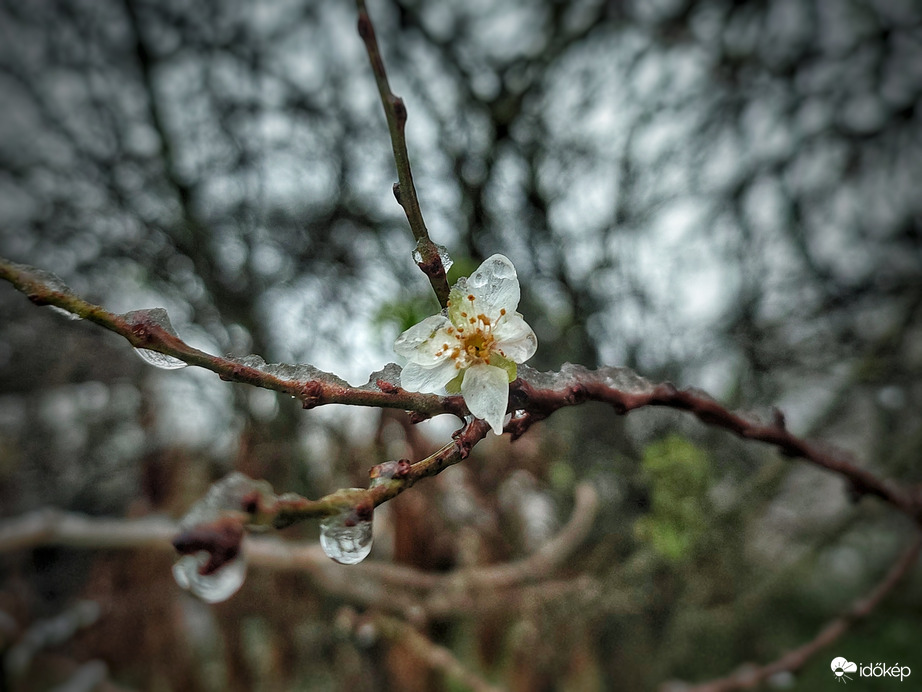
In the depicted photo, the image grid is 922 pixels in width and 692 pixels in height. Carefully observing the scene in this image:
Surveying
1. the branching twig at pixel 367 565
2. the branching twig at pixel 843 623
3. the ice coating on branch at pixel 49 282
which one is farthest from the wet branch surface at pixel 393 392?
the branching twig at pixel 367 565

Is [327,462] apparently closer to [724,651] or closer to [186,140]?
[186,140]

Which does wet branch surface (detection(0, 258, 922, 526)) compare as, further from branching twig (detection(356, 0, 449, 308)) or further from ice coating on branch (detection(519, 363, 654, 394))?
branching twig (detection(356, 0, 449, 308))

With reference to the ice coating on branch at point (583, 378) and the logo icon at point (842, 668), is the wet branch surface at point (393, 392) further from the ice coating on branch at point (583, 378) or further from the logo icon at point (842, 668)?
the logo icon at point (842, 668)

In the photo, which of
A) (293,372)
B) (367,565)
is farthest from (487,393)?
(367,565)

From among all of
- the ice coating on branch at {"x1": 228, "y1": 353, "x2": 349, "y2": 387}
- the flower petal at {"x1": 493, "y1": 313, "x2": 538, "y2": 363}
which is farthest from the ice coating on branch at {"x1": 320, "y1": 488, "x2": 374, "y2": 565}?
the flower petal at {"x1": 493, "y1": 313, "x2": 538, "y2": 363}

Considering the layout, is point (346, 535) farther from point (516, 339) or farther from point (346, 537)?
point (516, 339)

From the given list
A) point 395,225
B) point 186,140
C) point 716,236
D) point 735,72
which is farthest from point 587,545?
point 186,140

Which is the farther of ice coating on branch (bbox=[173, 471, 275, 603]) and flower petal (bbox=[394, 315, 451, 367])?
flower petal (bbox=[394, 315, 451, 367])
